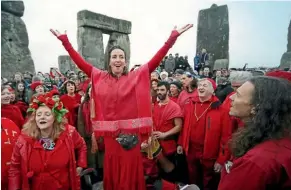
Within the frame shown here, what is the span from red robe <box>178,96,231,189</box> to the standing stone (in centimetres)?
709

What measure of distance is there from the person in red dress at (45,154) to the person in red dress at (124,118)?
37cm

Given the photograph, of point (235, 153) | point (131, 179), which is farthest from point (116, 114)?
point (235, 153)

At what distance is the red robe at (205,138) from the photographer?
3.33m

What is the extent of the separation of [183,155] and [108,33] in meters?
10.6

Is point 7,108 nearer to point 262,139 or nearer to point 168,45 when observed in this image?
point 168,45

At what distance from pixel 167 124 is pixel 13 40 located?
7438 millimetres

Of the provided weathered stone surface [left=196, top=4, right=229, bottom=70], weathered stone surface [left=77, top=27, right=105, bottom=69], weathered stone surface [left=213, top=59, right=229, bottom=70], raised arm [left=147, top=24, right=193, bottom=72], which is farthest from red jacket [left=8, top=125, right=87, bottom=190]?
weathered stone surface [left=196, top=4, right=229, bottom=70]

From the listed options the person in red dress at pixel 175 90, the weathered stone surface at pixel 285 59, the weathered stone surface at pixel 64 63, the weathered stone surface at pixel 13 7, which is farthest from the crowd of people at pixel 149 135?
the weathered stone surface at pixel 64 63

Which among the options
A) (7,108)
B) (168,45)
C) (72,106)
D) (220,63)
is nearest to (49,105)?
(168,45)

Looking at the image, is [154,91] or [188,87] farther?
[188,87]

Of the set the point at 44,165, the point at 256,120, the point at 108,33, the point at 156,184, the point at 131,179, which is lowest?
the point at 156,184

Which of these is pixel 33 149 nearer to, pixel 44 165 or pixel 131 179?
pixel 44 165

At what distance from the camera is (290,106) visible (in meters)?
1.41

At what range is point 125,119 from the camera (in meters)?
Result: 2.72
